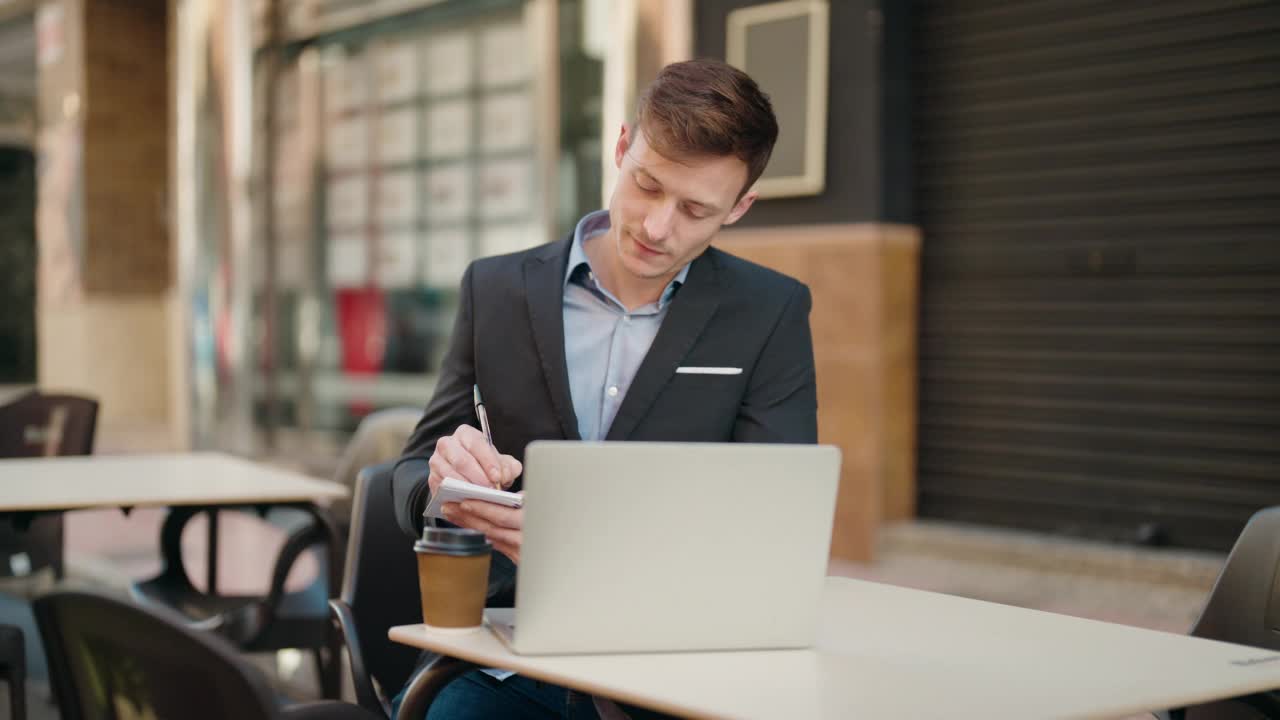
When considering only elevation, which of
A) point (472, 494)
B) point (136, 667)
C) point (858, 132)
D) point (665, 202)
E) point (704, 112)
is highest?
point (858, 132)

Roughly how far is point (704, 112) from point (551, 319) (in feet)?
1.49

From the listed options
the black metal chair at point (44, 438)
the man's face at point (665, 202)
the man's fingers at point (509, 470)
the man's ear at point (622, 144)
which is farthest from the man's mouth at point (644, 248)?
the black metal chair at point (44, 438)

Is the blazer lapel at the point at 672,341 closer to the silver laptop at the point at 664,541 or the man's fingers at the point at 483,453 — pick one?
the man's fingers at the point at 483,453

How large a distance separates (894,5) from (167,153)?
8.95 metres

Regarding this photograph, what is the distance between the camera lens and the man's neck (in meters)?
2.23

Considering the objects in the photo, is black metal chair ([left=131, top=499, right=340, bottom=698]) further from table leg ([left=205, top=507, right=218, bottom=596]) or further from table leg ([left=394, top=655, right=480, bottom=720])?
table leg ([left=394, top=655, right=480, bottom=720])

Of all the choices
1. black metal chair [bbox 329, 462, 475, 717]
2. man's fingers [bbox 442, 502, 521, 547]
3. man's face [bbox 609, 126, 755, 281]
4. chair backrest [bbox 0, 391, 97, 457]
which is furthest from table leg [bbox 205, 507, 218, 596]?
man's fingers [bbox 442, 502, 521, 547]

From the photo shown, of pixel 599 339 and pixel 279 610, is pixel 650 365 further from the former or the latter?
pixel 279 610

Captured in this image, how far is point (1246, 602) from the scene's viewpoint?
206cm

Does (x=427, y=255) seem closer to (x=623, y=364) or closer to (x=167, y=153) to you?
(x=167, y=153)

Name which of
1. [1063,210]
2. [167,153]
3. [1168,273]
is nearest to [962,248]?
[1063,210]

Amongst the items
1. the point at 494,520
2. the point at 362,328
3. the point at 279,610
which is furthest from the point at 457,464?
the point at 362,328

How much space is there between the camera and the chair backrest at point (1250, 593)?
203cm

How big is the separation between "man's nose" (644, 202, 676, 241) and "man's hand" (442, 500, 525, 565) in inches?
20.9
